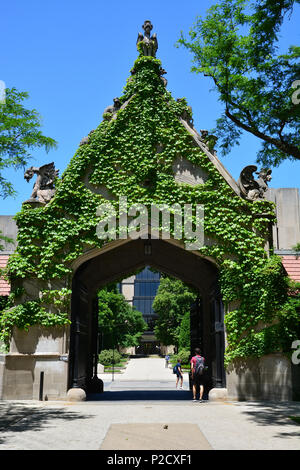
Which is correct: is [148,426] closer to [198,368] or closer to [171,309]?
[198,368]

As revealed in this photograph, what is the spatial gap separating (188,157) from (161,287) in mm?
58396

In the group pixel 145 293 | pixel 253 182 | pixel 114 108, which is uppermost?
pixel 145 293

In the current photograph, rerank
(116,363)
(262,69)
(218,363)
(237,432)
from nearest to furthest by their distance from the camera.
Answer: (237,432), (262,69), (218,363), (116,363)

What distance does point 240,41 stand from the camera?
13508mm

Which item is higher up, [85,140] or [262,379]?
[85,140]

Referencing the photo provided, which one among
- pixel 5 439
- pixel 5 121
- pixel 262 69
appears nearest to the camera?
pixel 5 439

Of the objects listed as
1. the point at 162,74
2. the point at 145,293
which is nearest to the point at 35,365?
the point at 162,74

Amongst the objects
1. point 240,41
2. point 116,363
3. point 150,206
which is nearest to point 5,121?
point 150,206

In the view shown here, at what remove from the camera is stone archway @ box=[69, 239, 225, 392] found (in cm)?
1614

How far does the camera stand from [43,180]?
16.4 m
